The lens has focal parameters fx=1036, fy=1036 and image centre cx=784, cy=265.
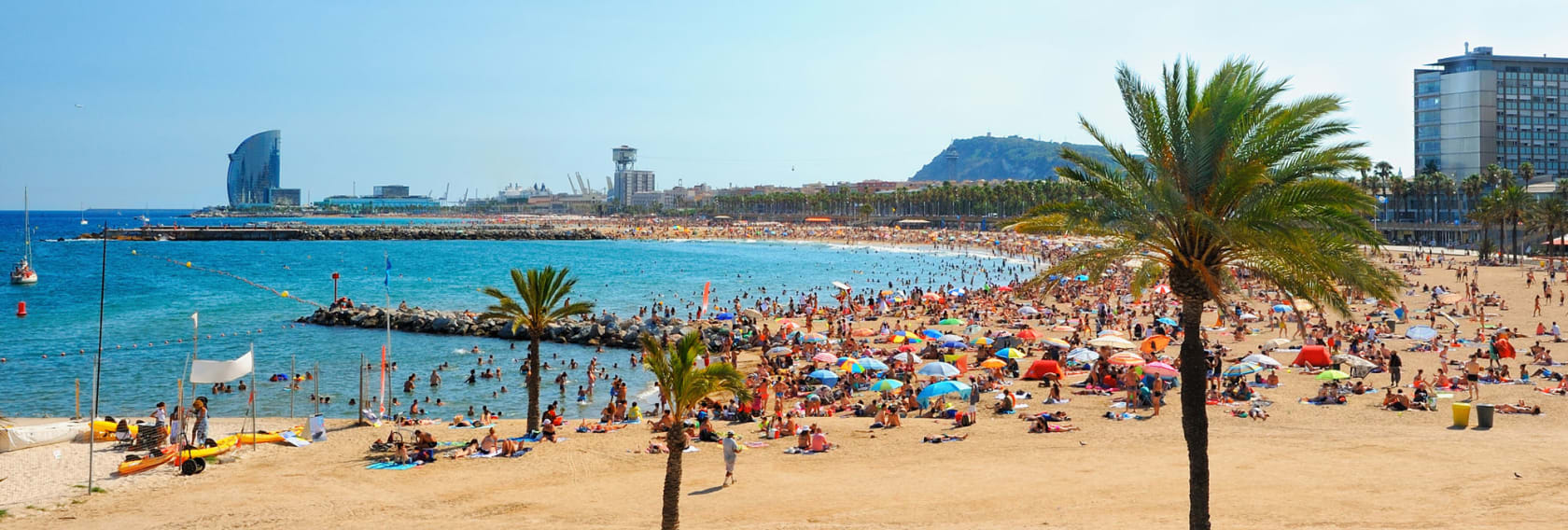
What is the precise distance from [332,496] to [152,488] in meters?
2.98

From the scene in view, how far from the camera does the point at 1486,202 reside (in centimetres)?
5738

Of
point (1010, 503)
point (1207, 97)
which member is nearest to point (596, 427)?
point (1010, 503)

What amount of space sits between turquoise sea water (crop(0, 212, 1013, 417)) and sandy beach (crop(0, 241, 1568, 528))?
6.24 metres

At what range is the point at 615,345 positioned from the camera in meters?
34.7

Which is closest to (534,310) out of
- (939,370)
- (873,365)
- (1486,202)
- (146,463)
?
(146,463)

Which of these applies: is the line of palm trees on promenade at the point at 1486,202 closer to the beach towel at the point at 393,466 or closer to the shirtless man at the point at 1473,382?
the shirtless man at the point at 1473,382

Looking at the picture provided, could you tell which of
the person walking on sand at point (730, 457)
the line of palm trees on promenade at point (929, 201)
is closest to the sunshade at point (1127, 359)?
the person walking on sand at point (730, 457)

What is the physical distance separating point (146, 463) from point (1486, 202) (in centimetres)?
6426

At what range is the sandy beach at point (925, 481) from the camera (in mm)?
12633

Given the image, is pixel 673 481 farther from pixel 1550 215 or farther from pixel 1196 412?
pixel 1550 215

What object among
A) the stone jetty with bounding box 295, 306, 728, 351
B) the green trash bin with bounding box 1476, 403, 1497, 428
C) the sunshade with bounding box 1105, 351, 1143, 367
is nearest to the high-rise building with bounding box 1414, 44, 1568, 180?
the stone jetty with bounding box 295, 306, 728, 351

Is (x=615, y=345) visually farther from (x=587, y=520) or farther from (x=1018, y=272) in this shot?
(x=1018, y=272)

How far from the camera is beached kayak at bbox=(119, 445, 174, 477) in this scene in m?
15.9

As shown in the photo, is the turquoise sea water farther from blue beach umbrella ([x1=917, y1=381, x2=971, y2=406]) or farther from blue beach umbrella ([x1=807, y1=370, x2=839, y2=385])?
blue beach umbrella ([x1=917, y1=381, x2=971, y2=406])
